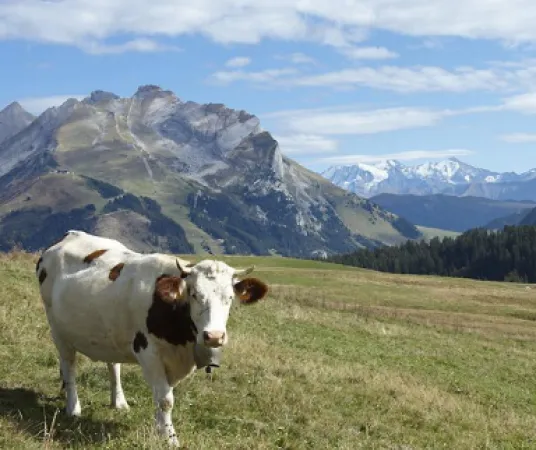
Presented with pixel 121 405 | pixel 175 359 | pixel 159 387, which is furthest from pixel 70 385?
pixel 175 359

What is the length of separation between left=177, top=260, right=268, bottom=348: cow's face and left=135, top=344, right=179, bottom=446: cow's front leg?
3.84 feet

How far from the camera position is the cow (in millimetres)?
10174

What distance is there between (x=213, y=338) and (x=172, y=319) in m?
1.28

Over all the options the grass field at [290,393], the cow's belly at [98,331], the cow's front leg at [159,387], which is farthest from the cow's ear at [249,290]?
the grass field at [290,393]

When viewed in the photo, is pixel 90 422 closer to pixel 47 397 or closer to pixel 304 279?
pixel 47 397

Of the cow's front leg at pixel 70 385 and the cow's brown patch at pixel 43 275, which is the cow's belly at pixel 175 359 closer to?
the cow's front leg at pixel 70 385

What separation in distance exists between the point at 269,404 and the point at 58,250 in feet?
18.1

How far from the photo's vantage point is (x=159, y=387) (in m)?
10.6

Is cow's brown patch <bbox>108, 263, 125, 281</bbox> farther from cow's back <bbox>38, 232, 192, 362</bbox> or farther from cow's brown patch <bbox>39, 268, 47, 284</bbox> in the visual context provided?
cow's brown patch <bbox>39, 268, 47, 284</bbox>

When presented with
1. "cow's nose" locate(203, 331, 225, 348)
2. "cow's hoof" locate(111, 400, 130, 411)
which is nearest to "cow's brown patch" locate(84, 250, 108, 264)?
"cow's hoof" locate(111, 400, 130, 411)

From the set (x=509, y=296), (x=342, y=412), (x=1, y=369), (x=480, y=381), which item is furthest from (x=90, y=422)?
(x=509, y=296)

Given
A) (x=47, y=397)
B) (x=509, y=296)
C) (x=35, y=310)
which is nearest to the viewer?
(x=47, y=397)

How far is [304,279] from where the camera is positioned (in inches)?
3371

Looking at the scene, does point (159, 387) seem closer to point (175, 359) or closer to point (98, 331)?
Result: point (175, 359)
